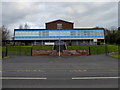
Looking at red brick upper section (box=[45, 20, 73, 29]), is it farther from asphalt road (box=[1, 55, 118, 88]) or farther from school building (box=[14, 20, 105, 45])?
asphalt road (box=[1, 55, 118, 88])

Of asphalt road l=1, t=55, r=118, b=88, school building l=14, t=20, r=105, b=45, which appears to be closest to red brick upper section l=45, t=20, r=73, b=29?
school building l=14, t=20, r=105, b=45

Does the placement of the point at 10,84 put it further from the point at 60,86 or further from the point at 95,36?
the point at 95,36

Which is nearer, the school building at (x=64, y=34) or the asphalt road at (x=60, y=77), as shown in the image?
the asphalt road at (x=60, y=77)

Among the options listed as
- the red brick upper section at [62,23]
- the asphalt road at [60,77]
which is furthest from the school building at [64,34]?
the asphalt road at [60,77]

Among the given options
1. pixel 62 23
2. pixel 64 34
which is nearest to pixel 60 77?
pixel 64 34

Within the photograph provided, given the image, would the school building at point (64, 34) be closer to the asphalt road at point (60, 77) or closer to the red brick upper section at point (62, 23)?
the red brick upper section at point (62, 23)

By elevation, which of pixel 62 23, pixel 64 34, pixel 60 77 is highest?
pixel 62 23

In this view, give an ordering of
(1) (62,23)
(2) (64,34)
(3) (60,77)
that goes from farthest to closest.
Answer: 1. (1) (62,23)
2. (2) (64,34)
3. (3) (60,77)

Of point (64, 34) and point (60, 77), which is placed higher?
point (64, 34)

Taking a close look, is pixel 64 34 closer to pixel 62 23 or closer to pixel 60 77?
pixel 62 23

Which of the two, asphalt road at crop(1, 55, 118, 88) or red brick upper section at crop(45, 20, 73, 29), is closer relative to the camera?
asphalt road at crop(1, 55, 118, 88)

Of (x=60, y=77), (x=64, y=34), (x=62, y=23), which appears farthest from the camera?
(x=62, y=23)

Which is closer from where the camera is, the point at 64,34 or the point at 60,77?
the point at 60,77

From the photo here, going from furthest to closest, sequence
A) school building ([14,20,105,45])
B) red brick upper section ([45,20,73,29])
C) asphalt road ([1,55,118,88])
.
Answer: red brick upper section ([45,20,73,29]) → school building ([14,20,105,45]) → asphalt road ([1,55,118,88])
